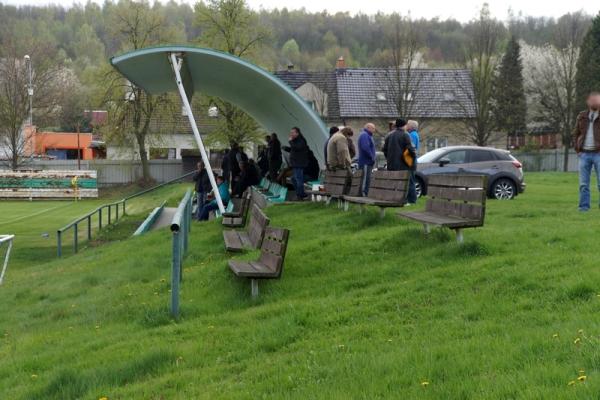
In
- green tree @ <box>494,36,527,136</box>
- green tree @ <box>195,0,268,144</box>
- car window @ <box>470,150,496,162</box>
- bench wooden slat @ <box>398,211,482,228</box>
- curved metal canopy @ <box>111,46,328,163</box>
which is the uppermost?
green tree @ <box>195,0,268,144</box>

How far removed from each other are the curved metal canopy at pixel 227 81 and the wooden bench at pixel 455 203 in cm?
838

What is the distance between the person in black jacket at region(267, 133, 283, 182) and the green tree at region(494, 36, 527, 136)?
34101 millimetres

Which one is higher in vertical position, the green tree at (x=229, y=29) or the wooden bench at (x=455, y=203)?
the green tree at (x=229, y=29)

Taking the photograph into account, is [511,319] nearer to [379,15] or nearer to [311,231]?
[311,231]

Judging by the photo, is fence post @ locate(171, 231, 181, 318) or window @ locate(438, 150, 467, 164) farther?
window @ locate(438, 150, 467, 164)

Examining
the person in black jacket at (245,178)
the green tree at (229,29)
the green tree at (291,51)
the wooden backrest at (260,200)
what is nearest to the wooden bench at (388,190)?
the wooden backrest at (260,200)

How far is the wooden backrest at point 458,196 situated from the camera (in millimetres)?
7852

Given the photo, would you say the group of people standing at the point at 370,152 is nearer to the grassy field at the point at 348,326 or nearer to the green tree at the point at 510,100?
the grassy field at the point at 348,326

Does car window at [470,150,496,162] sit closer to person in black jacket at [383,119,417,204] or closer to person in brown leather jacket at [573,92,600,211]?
person in black jacket at [383,119,417,204]

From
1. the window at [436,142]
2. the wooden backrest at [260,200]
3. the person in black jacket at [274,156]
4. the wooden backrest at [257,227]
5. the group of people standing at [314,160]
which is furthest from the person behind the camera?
the window at [436,142]

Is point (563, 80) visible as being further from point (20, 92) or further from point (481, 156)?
point (20, 92)

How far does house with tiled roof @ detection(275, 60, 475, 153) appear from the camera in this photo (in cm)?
4791

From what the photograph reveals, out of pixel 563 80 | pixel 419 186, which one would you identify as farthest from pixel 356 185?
pixel 563 80

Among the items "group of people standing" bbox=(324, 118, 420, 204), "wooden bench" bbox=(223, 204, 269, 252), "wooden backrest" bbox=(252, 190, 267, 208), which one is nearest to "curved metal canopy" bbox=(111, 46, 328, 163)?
"wooden backrest" bbox=(252, 190, 267, 208)
